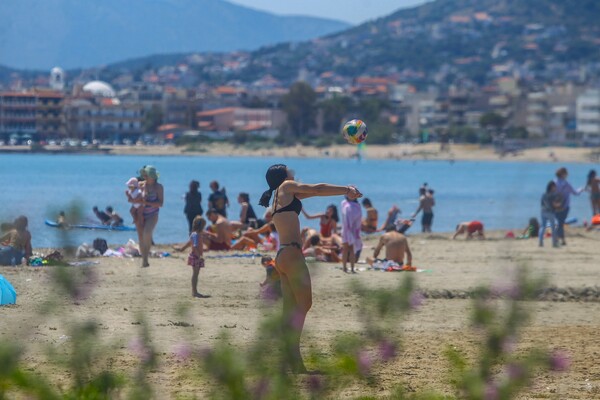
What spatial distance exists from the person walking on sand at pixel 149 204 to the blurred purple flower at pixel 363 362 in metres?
9.46

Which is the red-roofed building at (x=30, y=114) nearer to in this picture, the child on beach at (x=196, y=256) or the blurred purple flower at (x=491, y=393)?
the child on beach at (x=196, y=256)

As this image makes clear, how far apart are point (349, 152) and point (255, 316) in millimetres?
103460

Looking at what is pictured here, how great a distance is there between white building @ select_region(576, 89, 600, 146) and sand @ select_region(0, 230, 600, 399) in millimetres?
104075

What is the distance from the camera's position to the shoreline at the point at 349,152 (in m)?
107

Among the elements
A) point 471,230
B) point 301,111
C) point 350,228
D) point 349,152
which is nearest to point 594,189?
point 471,230

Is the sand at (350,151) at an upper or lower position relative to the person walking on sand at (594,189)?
lower

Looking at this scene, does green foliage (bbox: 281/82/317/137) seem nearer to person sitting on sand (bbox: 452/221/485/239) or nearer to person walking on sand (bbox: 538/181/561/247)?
person sitting on sand (bbox: 452/221/485/239)

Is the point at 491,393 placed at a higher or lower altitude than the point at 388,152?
higher

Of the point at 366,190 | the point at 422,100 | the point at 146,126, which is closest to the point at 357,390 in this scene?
the point at 366,190

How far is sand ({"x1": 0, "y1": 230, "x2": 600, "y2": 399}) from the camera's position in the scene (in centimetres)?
640

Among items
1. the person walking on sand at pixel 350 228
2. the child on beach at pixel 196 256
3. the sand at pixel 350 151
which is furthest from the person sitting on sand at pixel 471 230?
the sand at pixel 350 151

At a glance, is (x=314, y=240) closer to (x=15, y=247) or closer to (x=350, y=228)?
(x=350, y=228)

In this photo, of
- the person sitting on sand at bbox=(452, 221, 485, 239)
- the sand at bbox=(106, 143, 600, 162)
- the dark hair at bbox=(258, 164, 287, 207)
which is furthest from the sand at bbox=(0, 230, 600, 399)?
the sand at bbox=(106, 143, 600, 162)

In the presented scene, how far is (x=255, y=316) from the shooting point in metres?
9.48
